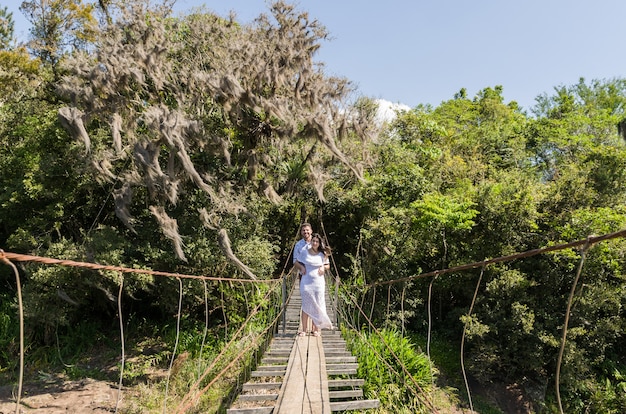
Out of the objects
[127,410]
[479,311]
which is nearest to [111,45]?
[127,410]

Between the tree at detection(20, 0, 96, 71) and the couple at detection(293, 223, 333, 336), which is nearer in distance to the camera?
the couple at detection(293, 223, 333, 336)

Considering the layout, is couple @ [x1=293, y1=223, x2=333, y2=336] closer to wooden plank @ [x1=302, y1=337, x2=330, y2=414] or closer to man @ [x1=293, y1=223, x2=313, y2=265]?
man @ [x1=293, y1=223, x2=313, y2=265]

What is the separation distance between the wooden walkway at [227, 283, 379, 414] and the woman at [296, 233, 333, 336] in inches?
9.1

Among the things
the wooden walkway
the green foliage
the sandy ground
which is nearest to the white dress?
the wooden walkway

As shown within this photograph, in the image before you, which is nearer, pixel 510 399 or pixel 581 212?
pixel 581 212

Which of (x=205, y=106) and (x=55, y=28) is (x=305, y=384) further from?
(x=55, y=28)

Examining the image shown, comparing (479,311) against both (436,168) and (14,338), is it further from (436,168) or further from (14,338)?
(14,338)

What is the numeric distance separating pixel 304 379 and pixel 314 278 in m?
1.01

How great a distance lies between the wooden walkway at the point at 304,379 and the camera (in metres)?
2.32

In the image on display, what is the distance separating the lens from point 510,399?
6.75 m

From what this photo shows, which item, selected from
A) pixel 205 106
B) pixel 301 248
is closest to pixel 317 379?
pixel 301 248

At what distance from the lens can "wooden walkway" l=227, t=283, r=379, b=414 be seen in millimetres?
2322

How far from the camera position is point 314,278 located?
3541 mm

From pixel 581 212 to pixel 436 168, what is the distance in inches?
118
